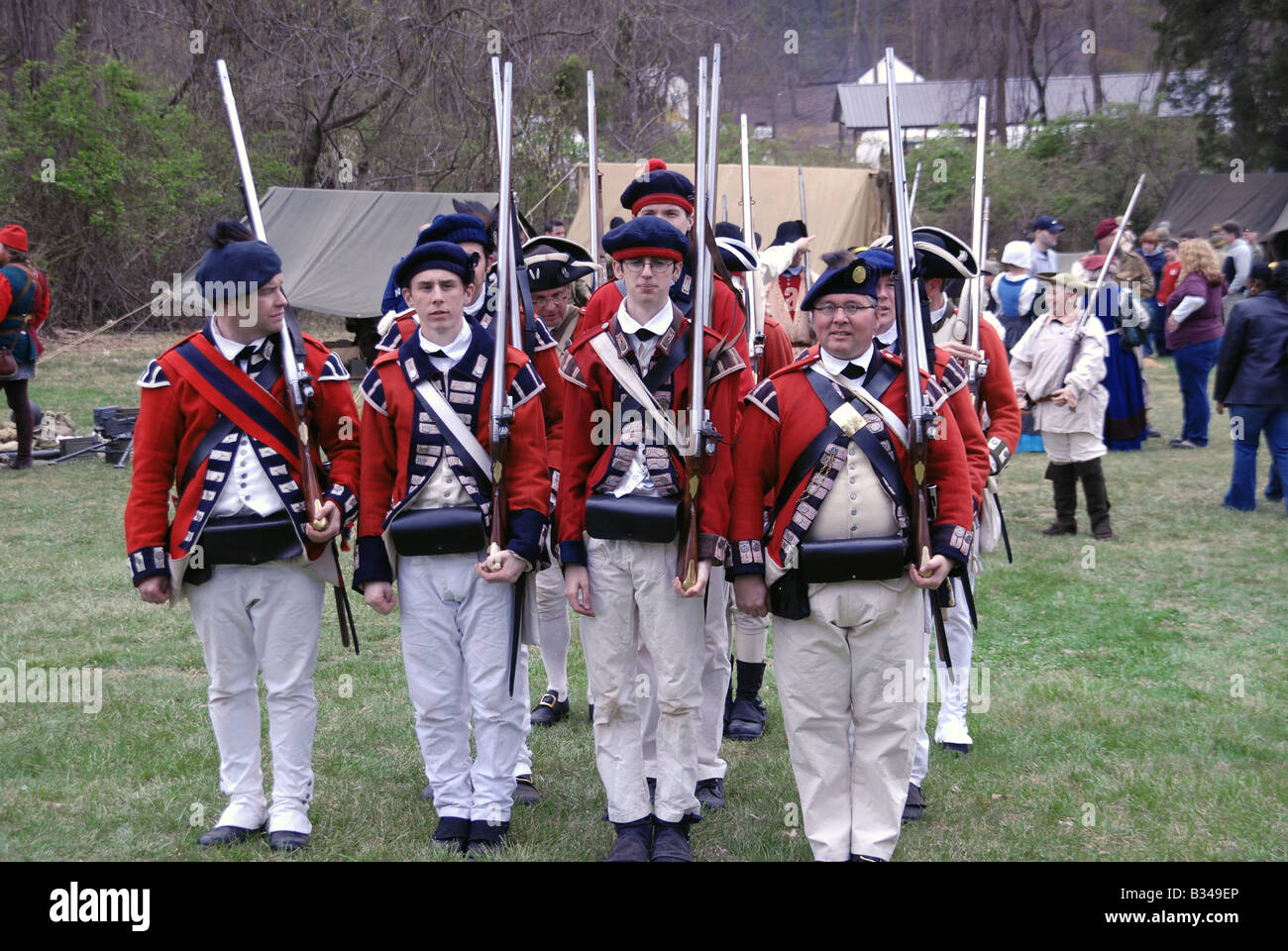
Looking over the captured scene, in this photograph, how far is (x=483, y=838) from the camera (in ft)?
15.4

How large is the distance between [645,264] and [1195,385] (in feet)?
38.3

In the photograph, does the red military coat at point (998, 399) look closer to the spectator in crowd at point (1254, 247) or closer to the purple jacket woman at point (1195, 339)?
the purple jacket woman at point (1195, 339)

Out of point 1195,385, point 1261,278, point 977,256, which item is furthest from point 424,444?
point 1195,385

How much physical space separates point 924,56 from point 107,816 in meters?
59.1

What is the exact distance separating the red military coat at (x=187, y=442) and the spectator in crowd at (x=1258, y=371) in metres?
8.51

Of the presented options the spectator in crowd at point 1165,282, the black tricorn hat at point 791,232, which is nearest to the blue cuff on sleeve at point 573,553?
the black tricorn hat at point 791,232

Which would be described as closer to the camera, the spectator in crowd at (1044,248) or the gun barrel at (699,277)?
the gun barrel at (699,277)

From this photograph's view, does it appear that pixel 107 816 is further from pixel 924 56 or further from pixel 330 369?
pixel 924 56

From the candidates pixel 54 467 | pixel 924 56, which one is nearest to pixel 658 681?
pixel 54 467

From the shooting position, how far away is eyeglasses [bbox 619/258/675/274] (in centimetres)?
442

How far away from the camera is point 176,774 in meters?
5.43

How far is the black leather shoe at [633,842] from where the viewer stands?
4.50 m

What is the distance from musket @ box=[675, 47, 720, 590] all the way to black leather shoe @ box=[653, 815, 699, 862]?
0.90 meters

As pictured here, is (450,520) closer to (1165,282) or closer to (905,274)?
(905,274)
